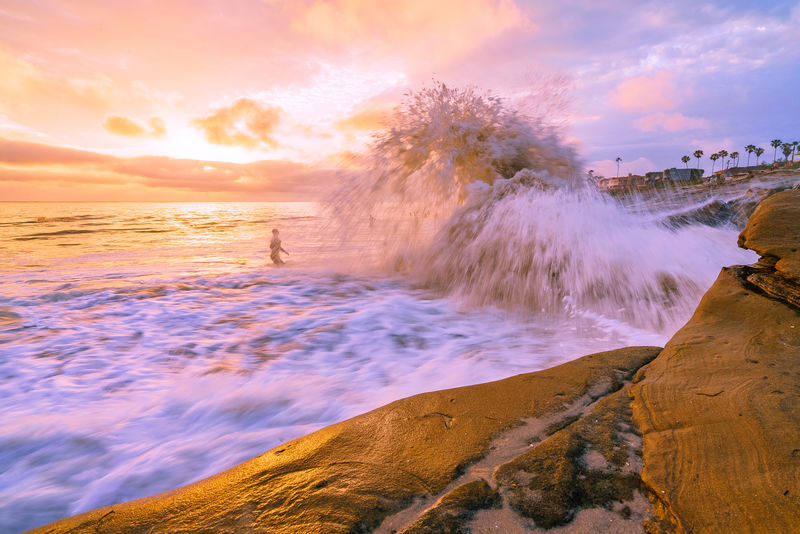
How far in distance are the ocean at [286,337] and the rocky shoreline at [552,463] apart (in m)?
0.98

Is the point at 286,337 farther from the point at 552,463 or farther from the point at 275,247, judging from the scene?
the point at 275,247

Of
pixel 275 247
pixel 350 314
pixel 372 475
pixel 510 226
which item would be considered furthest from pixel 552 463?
pixel 275 247

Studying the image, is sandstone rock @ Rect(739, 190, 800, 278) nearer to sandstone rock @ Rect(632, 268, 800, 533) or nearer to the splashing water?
sandstone rock @ Rect(632, 268, 800, 533)

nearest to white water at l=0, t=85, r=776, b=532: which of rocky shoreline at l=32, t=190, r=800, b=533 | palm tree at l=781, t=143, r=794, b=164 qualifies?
rocky shoreline at l=32, t=190, r=800, b=533

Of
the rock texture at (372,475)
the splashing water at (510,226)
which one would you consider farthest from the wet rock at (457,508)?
the splashing water at (510,226)

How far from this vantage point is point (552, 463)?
141cm

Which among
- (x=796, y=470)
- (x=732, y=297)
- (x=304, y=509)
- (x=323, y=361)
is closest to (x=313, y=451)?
(x=304, y=509)

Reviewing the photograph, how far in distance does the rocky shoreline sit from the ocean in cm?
98

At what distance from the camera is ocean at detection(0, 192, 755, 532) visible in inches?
99.0

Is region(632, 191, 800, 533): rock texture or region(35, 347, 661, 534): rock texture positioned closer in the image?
region(632, 191, 800, 533): rock texture

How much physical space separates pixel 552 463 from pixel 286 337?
Result: 4020mm

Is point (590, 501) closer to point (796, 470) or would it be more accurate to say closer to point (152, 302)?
point (796, 470)

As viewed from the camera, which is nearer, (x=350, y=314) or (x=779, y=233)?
(x=779, y=233)

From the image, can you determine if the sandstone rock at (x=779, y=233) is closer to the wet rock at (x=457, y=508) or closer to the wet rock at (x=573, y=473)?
the wet rock at (x=573, y=473)
